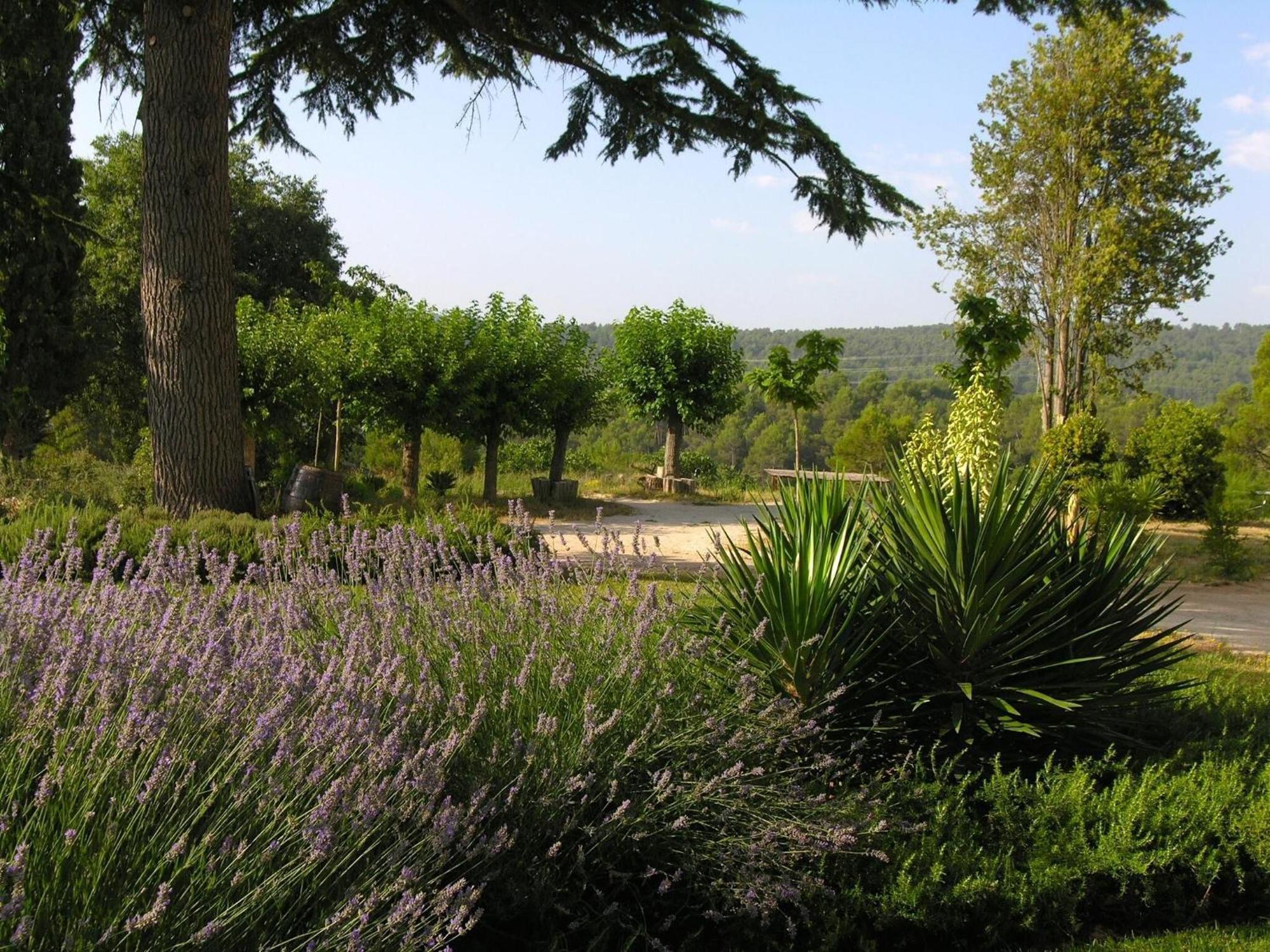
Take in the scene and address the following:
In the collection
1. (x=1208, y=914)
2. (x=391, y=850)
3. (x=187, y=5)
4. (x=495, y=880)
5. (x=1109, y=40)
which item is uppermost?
(x=1109, y=40)

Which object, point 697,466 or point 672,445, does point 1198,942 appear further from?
point 697,466

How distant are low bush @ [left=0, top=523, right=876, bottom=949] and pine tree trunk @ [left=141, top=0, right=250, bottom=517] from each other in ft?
19.2

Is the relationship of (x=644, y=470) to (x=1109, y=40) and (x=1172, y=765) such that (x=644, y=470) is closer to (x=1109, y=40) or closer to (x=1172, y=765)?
(x=1109, y=40)

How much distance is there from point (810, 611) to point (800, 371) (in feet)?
57.3

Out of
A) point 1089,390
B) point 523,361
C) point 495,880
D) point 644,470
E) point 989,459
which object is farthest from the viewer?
point 644,470

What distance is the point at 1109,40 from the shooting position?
17.8m

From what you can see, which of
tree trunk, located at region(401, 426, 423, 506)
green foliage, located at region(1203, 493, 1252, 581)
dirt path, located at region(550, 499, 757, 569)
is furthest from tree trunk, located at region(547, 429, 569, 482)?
green foliage, located at region(1203, 493, 1252, 581)

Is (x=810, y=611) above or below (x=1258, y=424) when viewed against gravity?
below

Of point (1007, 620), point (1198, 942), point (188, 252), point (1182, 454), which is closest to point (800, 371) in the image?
point (1182, 454)

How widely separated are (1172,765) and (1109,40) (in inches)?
679

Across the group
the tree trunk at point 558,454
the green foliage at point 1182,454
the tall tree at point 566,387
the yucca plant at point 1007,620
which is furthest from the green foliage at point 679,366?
the yucca plant at point 1007,620

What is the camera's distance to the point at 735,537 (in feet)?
41.9

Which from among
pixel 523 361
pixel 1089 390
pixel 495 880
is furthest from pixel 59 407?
pixel 495 880

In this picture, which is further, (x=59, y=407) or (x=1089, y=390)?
(x=59, y=407)
